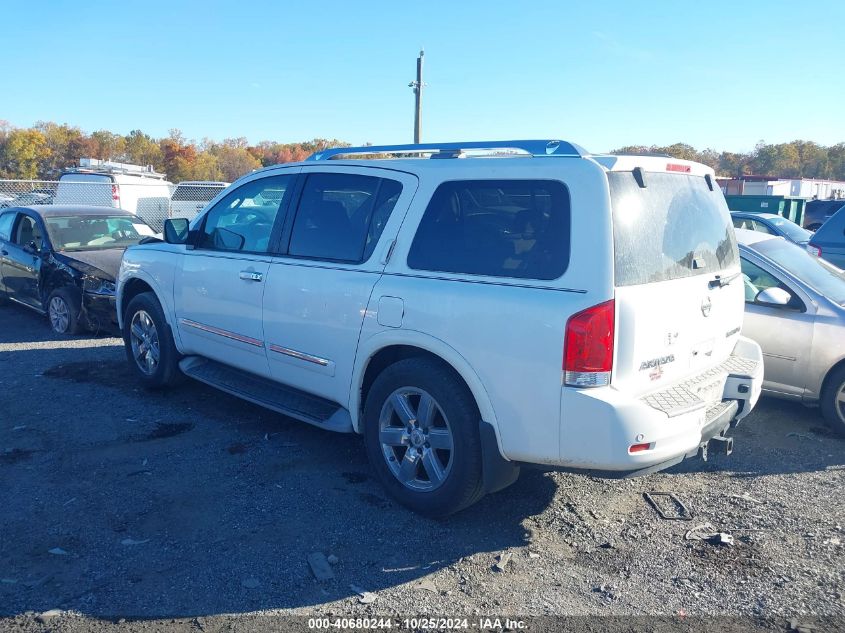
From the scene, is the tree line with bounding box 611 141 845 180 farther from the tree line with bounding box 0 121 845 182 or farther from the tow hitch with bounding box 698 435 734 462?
the tow hitch with bounding box 698 435 734 462

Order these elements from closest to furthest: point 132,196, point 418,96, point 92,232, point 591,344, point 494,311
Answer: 1. point 591,344
2. point 494,311
3. point 92,232
4. point 132,196
5. point 418,96

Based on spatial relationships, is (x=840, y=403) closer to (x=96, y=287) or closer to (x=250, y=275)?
(x=250, y=275)

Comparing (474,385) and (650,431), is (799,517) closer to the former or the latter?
(650,431)

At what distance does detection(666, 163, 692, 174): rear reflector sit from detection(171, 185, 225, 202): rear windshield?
→ 682 inches

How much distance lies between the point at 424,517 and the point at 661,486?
1659mm

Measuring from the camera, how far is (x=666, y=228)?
12.4 feet

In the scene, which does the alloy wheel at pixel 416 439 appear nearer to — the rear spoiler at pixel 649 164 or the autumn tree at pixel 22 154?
the rear spoiler at pixel 649 164

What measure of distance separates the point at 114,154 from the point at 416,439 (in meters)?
60.4

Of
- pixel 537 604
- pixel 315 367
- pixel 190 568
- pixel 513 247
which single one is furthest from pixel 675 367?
pixel 190 568

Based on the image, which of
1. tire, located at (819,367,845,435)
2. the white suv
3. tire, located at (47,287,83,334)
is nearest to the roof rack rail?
the white suv

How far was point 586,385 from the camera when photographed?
3.38m

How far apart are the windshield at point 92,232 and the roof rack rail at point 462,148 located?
211 inches

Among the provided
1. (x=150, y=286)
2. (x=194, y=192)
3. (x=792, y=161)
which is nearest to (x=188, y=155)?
(x=194, y=192)

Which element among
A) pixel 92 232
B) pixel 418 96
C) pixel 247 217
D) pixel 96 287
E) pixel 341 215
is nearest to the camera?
pixel 341 215
